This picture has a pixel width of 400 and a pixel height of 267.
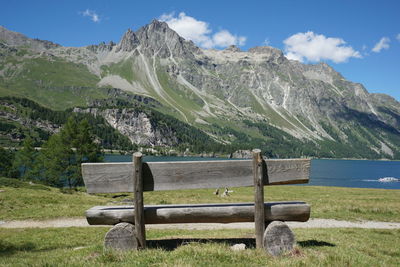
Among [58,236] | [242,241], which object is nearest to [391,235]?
[242,241]

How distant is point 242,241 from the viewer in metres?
10.1

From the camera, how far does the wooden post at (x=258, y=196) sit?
27.6 ft

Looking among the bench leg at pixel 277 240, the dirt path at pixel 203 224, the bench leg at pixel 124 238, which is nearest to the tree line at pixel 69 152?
the dirt path at pixel 203 224

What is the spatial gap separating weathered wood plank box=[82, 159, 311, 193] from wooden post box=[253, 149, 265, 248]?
0.59ft

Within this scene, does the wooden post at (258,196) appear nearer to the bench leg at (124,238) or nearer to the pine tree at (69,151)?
the bench leg at (124,238)

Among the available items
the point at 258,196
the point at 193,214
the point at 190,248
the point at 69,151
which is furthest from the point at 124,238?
the point at 69,151

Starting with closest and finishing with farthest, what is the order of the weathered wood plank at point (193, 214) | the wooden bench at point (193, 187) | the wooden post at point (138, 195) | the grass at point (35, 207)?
the wooden post at point (138, 195), the wooden bench at point (193, 187), the weathered wood plank at point (193, 214), the grass at point (35, 207)

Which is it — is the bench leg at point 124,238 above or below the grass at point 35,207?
above

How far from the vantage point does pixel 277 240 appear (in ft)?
27.3

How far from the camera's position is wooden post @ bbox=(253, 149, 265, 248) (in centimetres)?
841

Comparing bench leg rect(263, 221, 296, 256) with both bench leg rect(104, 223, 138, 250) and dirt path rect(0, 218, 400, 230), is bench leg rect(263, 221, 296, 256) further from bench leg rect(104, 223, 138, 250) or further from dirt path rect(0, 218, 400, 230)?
dirt path rect(0, 218, 400, 230)

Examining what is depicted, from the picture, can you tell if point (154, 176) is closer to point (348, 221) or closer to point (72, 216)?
point (72, 216)

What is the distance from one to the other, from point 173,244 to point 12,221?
16547 millimetres

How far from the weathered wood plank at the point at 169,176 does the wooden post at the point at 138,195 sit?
171 millimetres
